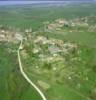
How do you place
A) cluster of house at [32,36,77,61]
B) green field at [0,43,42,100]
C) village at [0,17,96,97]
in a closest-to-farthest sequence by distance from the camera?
green field at [0,43,42,100] → village at [0,17,96,97] → cluster of house at [32,36,77,61]

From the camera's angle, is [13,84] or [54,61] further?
[54,61]

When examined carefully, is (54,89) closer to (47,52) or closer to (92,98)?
(92,98)

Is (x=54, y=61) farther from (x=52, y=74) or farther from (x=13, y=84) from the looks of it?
(x=13, y=84)

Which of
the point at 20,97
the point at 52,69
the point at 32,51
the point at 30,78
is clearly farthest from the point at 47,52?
the point at 20,97

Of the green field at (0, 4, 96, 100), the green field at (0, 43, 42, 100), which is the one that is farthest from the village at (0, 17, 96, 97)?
the green field at (0, 43, 42, 100)

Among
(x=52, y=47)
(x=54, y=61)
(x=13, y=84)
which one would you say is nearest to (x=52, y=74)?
(x=54, y=61)

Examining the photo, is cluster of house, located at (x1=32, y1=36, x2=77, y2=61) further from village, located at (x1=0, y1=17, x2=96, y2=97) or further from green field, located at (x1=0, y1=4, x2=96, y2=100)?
Result: green field, located at (x1=0, y1=4, x2=96, y2=100)

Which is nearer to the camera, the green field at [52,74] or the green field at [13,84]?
the green field at [13,84]

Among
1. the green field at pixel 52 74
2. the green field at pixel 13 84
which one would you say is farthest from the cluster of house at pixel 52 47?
the green field at pixel 13 84

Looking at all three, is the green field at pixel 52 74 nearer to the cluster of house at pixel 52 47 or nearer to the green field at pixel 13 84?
the green field at pixel 13 84

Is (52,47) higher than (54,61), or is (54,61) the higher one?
(54,61)

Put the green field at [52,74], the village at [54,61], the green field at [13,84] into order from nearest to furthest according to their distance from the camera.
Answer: the green field at [13,84] < the green field at [52,74] < the village at [54,61]
